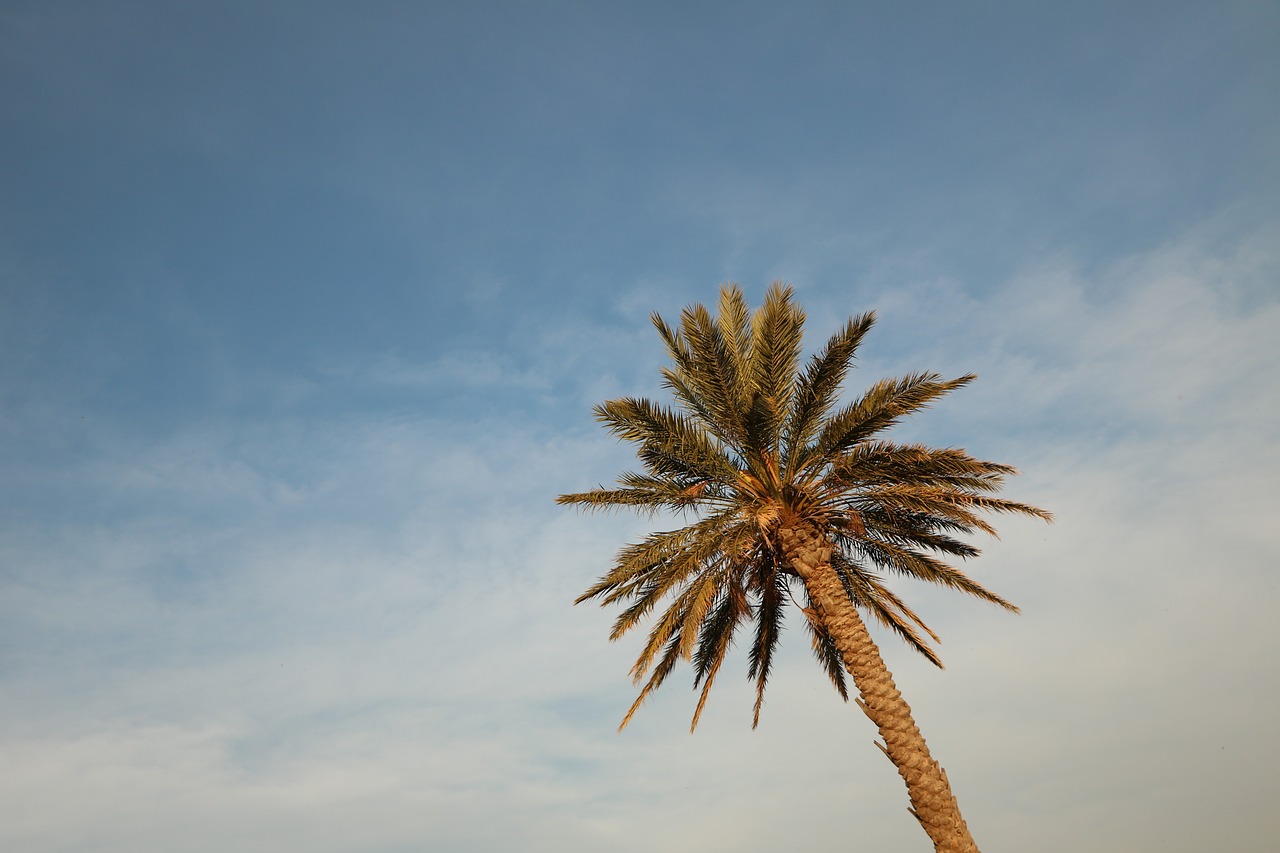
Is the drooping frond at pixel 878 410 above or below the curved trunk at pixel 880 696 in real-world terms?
above

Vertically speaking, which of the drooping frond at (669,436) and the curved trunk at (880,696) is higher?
the drooping frond at (669,436)

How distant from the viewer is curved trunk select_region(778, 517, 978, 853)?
581 inches

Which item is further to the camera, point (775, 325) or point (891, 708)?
point (775, 325)

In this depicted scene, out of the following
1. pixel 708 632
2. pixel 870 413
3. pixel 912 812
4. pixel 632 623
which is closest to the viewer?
A: pixel 912 812

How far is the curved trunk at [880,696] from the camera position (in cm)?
1475

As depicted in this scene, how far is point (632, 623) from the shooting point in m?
17.4

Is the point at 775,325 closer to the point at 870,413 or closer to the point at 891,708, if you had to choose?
the point at 870,413

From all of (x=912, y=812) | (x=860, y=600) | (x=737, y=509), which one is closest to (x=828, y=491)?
(x=737, y=509)

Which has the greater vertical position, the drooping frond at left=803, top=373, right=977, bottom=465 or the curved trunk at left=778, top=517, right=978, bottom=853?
the drooping frond at left=803, top=373, right=977, bottom=465

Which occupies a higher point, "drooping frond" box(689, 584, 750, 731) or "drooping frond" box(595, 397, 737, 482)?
"drooping frond" box(595, 397, 737, 482)

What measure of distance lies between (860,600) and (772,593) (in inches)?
74.0

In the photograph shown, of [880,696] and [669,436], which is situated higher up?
[669,436]

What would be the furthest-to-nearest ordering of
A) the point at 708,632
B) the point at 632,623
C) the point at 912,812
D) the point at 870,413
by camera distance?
the point at 708,632
the point at 632,623
the point at 870,413
the point at 912,812

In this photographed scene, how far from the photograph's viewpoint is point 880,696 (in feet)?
51.2
